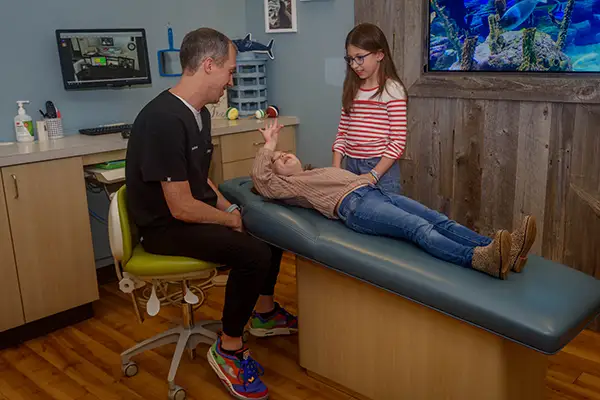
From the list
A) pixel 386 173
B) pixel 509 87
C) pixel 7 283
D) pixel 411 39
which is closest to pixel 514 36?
pixel 509 87

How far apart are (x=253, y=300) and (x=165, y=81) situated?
5.94ft

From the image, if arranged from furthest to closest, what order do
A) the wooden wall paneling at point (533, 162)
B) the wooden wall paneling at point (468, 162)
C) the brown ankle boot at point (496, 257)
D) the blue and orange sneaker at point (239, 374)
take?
the wooden wall paneling at point (468, 162), the wooden wall paneling at point (533, 162), the blue and orange sneaker at point (239, 374), the brown ankle boot at point (496, 257)

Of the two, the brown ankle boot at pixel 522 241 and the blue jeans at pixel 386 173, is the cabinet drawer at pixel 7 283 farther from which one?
the brown ankle boot at pixel 522 241

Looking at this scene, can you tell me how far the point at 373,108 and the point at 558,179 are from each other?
2.82 ft

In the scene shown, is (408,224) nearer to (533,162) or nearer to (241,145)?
(533,162)

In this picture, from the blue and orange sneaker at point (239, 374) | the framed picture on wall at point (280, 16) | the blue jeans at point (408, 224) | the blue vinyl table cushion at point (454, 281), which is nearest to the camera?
the blue vinyl table cushion at point (454, 281)

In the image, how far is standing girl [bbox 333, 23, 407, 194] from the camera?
2.40 metres

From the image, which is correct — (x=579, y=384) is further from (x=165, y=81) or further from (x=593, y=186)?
(x=165, y=81)

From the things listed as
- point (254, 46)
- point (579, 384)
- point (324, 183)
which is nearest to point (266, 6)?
point (254, 46)

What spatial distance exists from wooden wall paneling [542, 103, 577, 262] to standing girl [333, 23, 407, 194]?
2.17ft

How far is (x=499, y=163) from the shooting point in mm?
2768

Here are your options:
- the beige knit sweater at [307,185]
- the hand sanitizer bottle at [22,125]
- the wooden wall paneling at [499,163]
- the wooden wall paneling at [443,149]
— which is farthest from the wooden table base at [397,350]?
the hand sanitizer bottle at [22,125]

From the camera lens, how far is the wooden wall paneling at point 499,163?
2703 mm

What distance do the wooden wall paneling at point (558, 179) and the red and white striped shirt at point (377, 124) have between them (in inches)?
26.0
